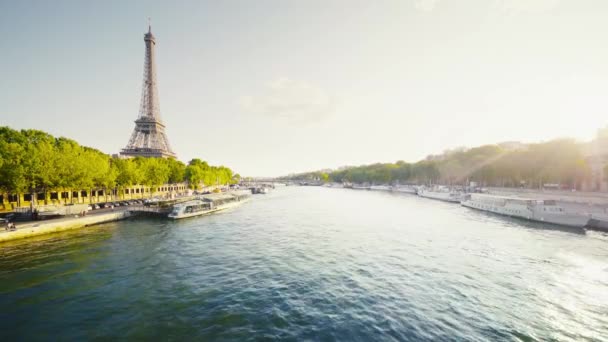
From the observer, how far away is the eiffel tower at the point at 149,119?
114250 mm

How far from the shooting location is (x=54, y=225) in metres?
35.4

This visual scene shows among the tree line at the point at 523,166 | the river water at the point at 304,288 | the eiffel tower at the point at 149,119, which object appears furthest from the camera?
the eiffel tower at the point at 149,119

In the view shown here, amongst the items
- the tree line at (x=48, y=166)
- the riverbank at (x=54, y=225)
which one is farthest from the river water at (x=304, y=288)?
the tree line at (x=48, y=166)

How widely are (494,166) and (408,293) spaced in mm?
99788

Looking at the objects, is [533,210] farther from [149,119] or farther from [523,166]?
[149,119]

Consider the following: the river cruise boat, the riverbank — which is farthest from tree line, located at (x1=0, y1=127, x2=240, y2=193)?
the river cruise boat

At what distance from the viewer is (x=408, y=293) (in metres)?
18.0

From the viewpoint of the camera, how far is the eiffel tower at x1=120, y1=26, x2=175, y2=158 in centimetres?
11425

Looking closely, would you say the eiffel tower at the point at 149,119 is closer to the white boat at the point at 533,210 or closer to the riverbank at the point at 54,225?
the riverbank at the point at 54,225

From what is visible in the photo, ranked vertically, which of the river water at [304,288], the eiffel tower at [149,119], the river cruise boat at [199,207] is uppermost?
the eiffel tower at [149,119]

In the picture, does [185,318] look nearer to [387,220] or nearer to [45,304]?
[45,304]

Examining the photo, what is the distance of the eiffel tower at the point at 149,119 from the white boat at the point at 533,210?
12808 centimetres

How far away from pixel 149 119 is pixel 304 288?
413ft

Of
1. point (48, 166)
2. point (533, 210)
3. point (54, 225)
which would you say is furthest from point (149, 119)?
point (533, 210)
